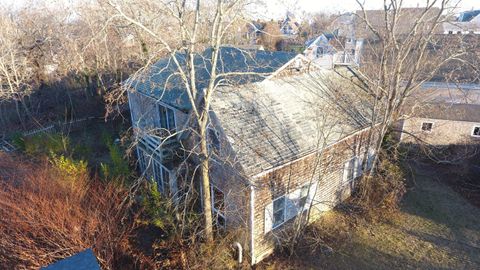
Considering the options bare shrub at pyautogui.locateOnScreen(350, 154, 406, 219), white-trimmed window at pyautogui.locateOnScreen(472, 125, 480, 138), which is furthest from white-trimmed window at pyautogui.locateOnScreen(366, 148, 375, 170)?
white-trimmed window at pyautogui.locateOnScreen(472, 125, 480, 138)

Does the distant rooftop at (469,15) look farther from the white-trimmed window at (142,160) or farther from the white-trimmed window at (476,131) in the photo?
the white-trimmed window at (142,160)

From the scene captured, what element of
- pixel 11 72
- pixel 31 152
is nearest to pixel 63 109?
pixel 11 72

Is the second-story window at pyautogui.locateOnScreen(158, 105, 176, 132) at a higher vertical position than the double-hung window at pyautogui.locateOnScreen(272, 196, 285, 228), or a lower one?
higher

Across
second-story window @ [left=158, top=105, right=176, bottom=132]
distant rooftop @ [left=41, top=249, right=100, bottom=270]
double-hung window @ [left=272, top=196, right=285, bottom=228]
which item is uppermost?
second-story window @ [left=158, top=105, right=176, bottom=132]

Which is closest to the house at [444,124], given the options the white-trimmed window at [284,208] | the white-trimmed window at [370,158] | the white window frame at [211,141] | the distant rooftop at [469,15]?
the white-trimmed window at [370,158]

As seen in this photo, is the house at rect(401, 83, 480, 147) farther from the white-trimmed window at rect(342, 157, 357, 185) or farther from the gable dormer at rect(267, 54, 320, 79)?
the gable dormer at rect(267, 54, 320, 79)

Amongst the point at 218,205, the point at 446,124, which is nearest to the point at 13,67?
the point at 218,205
